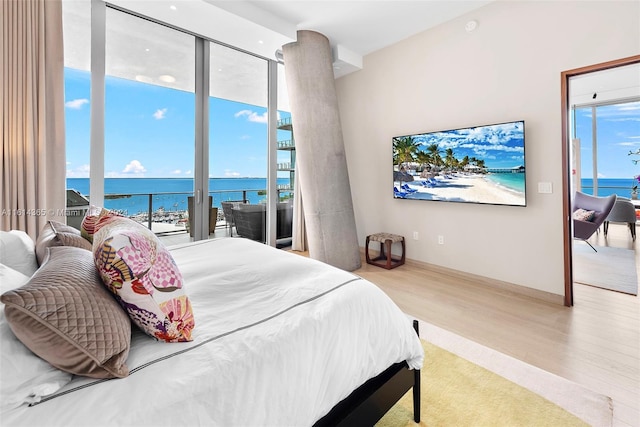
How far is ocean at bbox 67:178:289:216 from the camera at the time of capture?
3.20 m

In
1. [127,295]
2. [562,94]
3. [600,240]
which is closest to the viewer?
[127,295]

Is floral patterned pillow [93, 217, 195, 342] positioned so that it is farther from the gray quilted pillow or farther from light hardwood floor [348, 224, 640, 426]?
light hardwood floor [348, 224, 640, 426]

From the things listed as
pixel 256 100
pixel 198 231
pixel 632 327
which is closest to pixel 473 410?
pixel 632 327

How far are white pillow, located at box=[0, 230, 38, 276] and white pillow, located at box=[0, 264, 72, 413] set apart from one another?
0.62 m

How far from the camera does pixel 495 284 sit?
335 cm

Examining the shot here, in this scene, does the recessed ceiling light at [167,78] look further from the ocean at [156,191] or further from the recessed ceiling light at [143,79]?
the ocean at [156,191]

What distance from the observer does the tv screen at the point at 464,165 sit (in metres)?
3.10

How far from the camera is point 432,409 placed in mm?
1570

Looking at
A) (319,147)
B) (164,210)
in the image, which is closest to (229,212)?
(164,210)

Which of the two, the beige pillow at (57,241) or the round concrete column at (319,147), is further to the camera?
the round concrete column at (319,147)

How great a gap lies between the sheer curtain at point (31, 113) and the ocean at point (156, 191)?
1.28 ft

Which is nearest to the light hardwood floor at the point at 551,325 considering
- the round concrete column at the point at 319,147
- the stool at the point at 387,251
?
the stool at the point at 387,251

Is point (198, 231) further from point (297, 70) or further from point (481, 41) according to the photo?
point (481, 41)

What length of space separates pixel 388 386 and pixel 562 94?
3048mm
